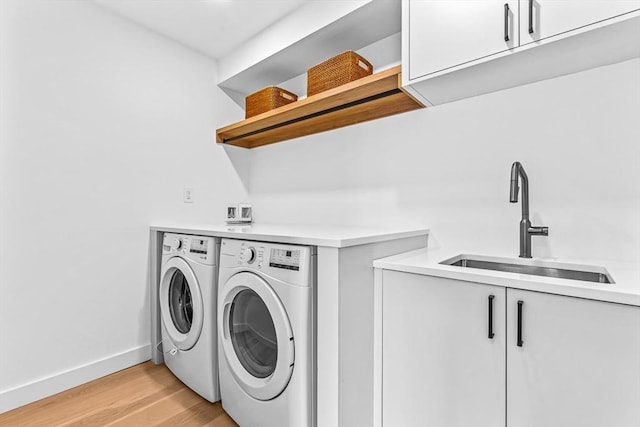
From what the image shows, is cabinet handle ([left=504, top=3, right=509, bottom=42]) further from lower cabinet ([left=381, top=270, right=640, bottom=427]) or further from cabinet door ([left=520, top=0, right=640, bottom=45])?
lower cabinet ([left=381, top=270, right=640, bottom=427])

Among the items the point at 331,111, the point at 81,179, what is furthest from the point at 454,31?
the point at 81,179

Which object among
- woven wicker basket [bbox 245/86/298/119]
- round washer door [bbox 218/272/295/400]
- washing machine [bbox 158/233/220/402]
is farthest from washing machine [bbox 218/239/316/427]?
woven wicker basket [bbox 245/86/298/119]

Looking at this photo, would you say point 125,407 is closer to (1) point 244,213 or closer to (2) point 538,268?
(1) point 244,213

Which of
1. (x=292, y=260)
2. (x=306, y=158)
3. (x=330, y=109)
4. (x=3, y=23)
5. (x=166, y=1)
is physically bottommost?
(x=292, y=260)

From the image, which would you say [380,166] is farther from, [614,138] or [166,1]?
[166,1]

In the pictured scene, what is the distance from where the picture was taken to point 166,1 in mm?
1916

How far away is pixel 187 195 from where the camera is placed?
7.83ft

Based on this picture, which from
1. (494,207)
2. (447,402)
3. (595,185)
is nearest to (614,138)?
(595,185)

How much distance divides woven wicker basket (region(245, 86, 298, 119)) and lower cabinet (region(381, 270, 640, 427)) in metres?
1.46

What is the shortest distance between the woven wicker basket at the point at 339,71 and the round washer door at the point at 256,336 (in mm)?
1140

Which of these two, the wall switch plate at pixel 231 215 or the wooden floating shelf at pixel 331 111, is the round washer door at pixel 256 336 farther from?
the wooden floating shelf at pixel 331 111

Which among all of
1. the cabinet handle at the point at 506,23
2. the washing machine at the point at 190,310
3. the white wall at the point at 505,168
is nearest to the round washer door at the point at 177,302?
the washing machine at the point at 190,310

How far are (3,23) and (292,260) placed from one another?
6.36 feet

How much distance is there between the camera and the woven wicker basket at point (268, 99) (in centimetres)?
219
